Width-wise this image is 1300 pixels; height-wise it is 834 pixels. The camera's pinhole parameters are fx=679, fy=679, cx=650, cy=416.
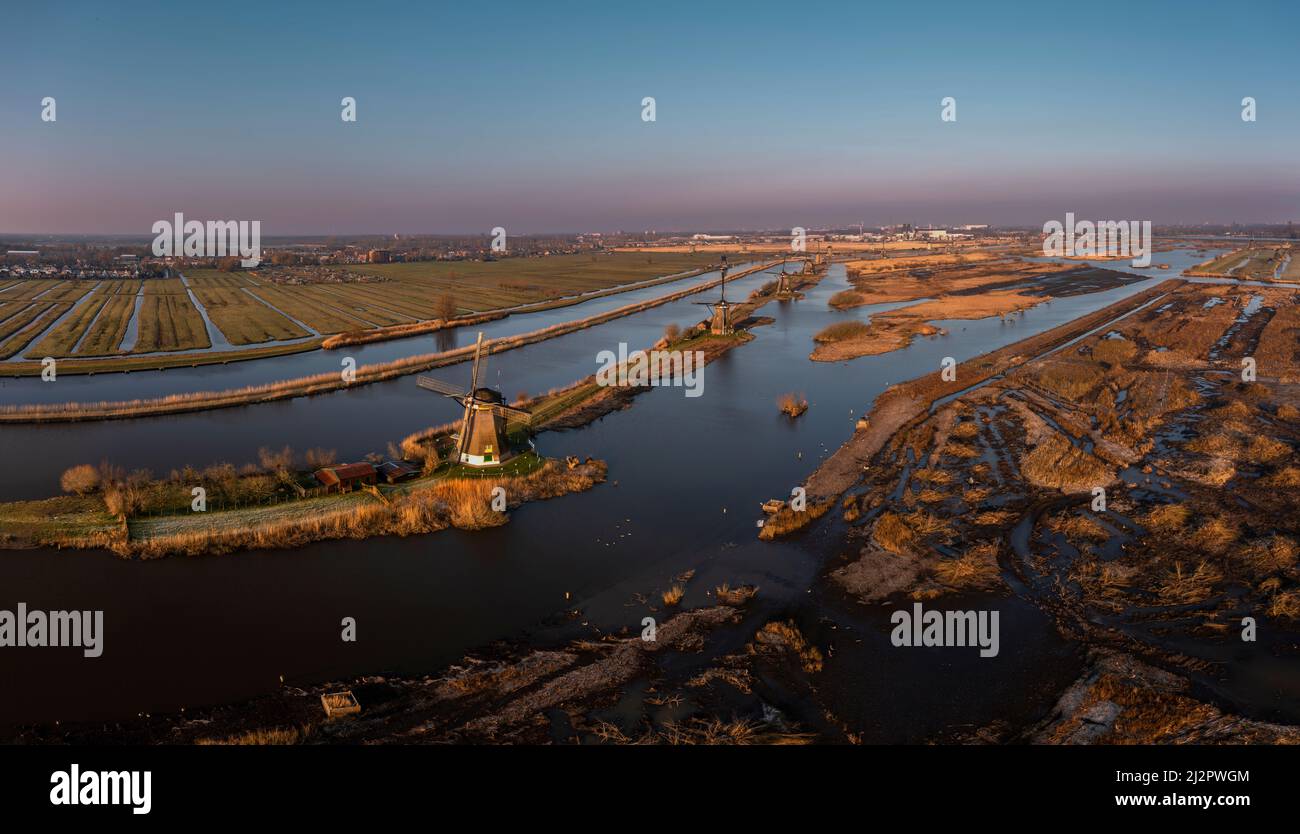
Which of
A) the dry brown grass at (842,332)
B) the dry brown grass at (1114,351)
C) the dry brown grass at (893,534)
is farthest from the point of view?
the dry brown grass at (842,332)

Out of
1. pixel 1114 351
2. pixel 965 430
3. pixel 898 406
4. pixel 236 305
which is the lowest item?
pixel 965 430

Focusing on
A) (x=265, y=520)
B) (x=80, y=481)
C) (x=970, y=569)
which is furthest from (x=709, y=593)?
(x=80, y=481)

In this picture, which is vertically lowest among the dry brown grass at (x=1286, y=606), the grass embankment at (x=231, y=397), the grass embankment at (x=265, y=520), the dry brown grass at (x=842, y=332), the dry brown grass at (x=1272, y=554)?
the dry brown grass at (x=1286, y=606)

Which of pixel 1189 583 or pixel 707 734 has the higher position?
pixel 1189 583

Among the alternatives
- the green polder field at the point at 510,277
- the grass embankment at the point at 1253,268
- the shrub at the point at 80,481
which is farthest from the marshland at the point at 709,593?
the grass embankment at the point at 1253,268

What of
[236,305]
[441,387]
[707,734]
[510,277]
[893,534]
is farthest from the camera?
[510,277]

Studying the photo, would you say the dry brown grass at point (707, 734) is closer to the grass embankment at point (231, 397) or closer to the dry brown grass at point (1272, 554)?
the dry brown grass at point (1272, 554)

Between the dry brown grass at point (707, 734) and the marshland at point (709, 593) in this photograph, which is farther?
the marshland at point (709, 593)

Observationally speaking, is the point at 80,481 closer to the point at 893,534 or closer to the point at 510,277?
the point at 893,534
